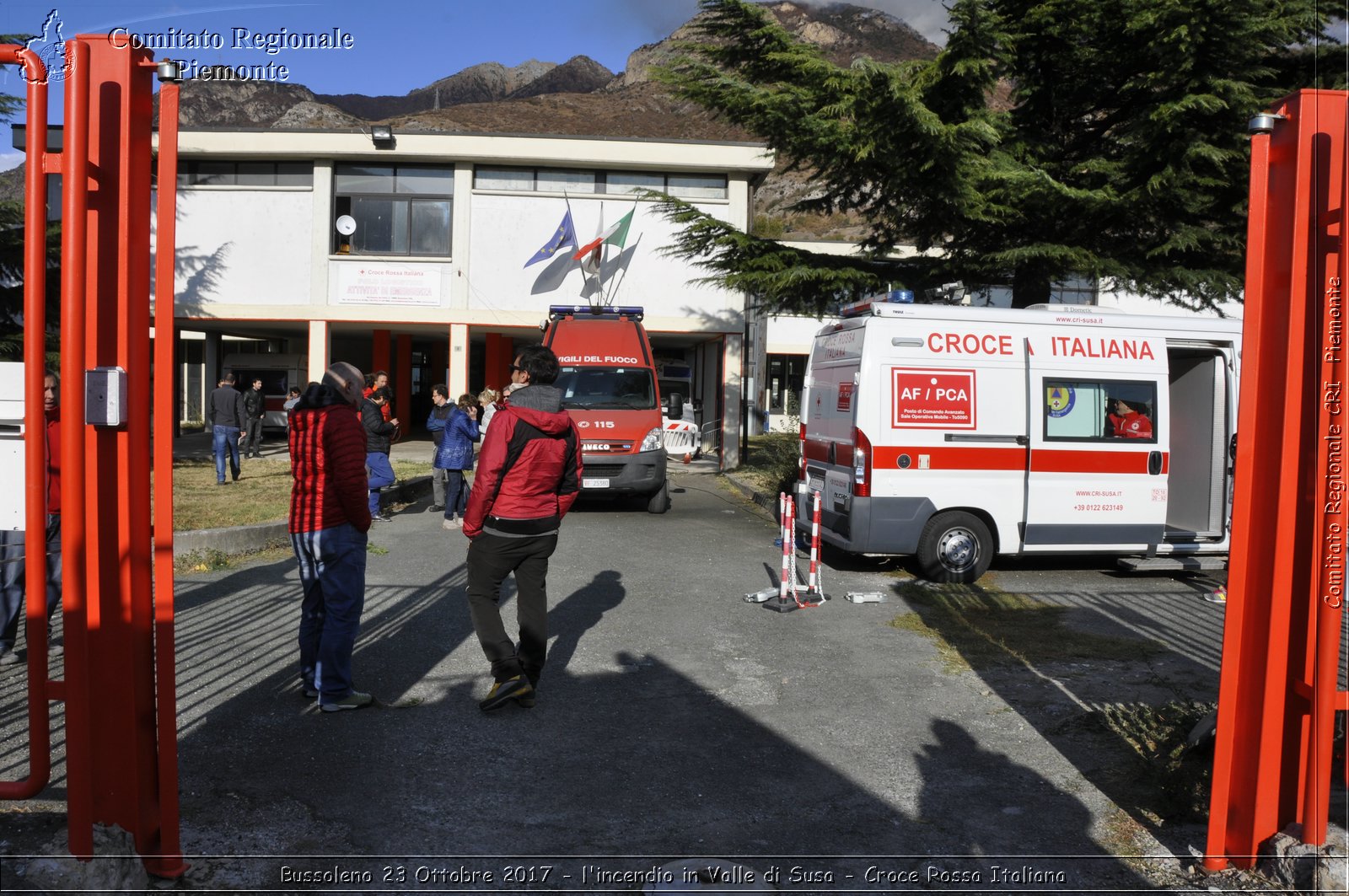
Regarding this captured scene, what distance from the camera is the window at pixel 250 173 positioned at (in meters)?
25.6

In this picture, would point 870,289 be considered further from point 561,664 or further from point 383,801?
point 383,801

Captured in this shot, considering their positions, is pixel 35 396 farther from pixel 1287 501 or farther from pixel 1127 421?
pixel 1127 421

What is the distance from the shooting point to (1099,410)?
9789 millimetres

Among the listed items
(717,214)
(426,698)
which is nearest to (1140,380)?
(426,698)

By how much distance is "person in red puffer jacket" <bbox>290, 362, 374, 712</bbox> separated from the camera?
17.7 ft

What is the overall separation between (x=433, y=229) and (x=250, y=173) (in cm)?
477

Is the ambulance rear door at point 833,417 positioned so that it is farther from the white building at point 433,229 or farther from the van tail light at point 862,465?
the white building at point 433,229

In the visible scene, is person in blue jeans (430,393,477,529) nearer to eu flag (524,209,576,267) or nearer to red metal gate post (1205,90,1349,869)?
red metal gate post (1205,90,1349,869)

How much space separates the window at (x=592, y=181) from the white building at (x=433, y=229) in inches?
1.4

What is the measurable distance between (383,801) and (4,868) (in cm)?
149

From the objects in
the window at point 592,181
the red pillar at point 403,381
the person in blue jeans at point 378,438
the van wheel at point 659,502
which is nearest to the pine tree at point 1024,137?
the van wheel at point 659,502

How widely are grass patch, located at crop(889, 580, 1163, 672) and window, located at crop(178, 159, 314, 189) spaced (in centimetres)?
2140

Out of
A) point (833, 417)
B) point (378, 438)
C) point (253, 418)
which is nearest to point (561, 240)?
point (253, 418)

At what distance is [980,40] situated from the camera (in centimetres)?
1288
